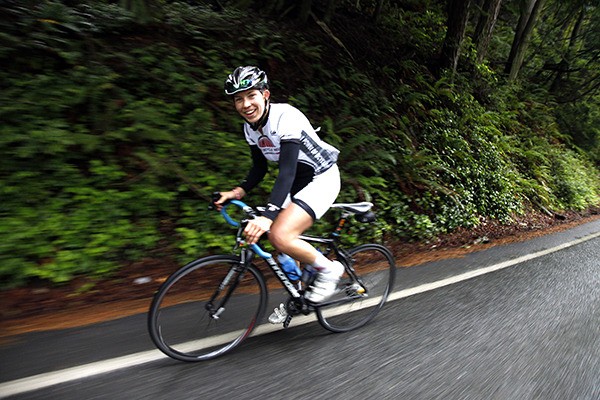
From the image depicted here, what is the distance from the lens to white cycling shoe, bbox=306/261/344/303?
2.82 meters

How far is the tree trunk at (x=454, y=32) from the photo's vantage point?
989 centimetres

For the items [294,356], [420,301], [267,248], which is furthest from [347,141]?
[294,356]

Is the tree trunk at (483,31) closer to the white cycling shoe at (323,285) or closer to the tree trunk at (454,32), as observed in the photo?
the tree trunk at (454,32)

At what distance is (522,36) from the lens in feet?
48.3

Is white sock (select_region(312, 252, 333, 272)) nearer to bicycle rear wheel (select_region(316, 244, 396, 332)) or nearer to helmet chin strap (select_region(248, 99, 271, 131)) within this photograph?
bicycle rear wheel (select_region(316, 244, 396, 332))

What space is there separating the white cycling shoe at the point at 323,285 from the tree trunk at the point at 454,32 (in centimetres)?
1034

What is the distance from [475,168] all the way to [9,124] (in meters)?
9.03

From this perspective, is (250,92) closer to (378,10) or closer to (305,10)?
(305,10)

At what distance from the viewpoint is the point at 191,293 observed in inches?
119

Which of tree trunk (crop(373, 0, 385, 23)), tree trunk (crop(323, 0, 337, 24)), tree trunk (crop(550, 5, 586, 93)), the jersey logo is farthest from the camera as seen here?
tree trunk (crop(550, 5, 586, 93))

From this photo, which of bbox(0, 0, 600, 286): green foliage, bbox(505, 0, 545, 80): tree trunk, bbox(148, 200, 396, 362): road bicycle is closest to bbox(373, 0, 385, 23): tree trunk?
bbox(0, 0, 600, 286): green foliage

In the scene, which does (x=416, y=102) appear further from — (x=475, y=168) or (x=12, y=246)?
(x=12, y=246)

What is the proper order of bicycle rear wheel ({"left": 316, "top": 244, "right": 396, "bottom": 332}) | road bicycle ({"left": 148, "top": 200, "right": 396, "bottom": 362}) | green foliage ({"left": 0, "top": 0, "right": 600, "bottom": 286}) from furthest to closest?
green foliage ({"left": 0, "top": 0, "right": 600, "bottom": 286}) → bicycle rear wheel ({"left": 316, "top": 244, "right": 396, "bottom": 332}) → road bicycle ({"left": 148, "top": 200, "right": 396, "bottom": 362})

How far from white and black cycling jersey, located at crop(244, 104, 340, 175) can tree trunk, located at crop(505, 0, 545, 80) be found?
16296 mm
